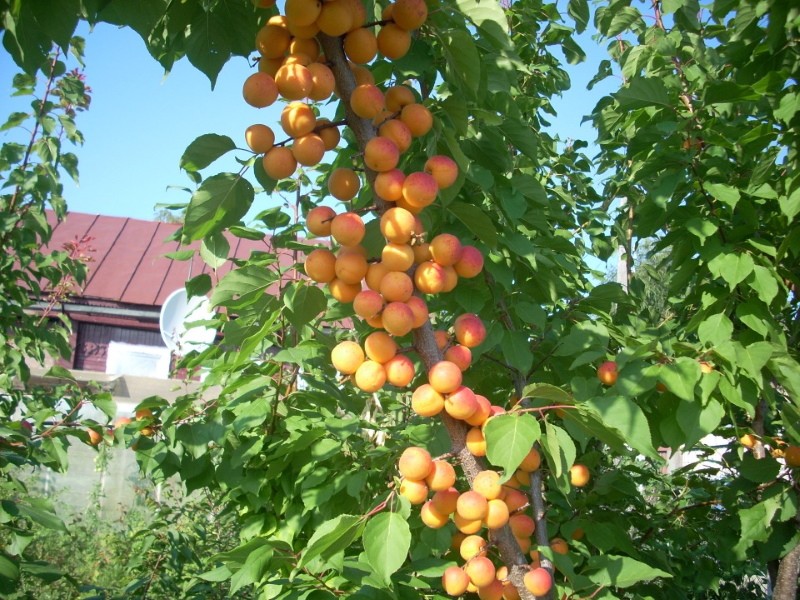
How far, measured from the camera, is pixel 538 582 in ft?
4.08

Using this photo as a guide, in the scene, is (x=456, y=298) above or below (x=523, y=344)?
above

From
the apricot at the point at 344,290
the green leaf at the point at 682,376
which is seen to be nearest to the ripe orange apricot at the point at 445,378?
the apricot at the point at 344,290

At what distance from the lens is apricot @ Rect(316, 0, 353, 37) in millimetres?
1187

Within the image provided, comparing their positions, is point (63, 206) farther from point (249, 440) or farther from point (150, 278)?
point (150, 278)

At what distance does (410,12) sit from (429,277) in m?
0.53

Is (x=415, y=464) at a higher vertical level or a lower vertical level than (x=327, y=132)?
lower

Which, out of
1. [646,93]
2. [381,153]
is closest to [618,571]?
[381,153]

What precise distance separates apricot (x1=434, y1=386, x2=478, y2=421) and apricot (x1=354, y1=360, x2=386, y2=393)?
5.4 inches

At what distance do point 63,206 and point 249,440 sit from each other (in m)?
3.84

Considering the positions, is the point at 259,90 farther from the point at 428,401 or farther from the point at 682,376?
the point at 682,376

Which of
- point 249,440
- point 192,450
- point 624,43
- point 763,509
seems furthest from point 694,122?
point 624,43

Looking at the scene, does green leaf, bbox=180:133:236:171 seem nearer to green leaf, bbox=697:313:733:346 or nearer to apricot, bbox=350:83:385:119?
apricot, bbox=350:83:385:119

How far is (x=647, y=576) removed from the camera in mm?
1349

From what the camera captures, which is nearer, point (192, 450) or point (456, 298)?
point (456, 298)
